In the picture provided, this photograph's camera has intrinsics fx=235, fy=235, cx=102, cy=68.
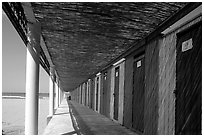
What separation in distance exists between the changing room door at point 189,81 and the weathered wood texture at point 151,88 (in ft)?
2.49

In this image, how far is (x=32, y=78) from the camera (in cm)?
478

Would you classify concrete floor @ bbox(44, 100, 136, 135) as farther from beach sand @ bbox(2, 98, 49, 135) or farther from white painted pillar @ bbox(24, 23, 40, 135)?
white painted pillar @ bbox(24, 23, 40, 135)

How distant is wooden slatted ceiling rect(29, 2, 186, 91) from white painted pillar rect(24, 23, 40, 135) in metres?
0.31

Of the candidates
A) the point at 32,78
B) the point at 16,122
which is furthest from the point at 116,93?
the point at 16,122

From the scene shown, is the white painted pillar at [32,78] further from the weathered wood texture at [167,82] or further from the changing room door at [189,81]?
the changing room door at [189,81]

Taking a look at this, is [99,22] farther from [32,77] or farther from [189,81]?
[189,81]

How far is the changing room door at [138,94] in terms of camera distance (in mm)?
6116

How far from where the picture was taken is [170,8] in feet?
12.5

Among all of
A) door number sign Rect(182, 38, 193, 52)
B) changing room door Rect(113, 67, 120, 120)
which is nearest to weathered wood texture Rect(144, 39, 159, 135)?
door number sign Rect(182, 38, 193, 52)

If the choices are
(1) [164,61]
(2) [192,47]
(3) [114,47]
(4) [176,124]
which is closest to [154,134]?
(4) [176,124]

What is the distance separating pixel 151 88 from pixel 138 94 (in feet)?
3.85

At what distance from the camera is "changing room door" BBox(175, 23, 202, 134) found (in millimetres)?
3695

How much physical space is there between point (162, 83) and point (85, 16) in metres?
2.04

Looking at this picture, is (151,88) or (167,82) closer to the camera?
(167,82)
